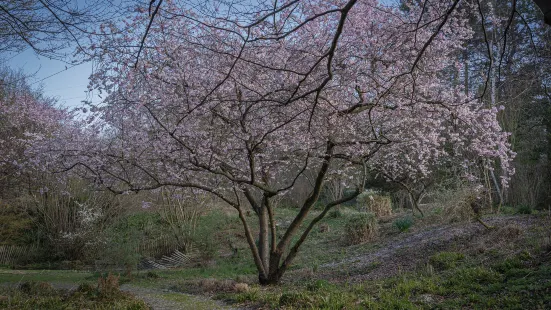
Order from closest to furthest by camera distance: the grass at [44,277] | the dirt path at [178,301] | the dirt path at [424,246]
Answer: the dirt path at [178,301]
the dirt path at [424,246]
the grass at [44,277]

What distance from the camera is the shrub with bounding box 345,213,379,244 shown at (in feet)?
34.8

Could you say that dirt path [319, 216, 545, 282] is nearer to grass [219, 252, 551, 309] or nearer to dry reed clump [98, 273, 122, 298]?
grass [219, 252, 551, 309]

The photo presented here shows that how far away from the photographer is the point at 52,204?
13438 mm

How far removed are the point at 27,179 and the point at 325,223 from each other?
953 centimetres

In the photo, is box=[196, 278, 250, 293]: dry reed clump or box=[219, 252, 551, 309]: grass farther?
box=[196, 278, 250, 293]: dry reed clump

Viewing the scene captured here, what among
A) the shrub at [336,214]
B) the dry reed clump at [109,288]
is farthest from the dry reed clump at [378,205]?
the dry reed clump at [109,288]

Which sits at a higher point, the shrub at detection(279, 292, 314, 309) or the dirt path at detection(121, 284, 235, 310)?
the shrub at detection(279, 292, 314, 309)

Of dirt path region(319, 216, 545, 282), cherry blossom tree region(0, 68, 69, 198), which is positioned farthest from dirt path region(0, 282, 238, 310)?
cherry blossom tree region(0, 68, 69, 198)

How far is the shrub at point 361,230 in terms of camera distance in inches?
418

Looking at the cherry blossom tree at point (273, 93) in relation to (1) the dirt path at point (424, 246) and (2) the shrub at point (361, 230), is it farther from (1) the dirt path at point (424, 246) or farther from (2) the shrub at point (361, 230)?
(2) the shrub at point (361, 230)

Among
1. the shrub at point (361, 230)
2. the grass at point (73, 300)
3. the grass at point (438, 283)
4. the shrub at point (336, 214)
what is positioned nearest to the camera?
the grass at point (438, 283)

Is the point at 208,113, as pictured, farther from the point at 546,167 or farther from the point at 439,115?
the point at 546,167

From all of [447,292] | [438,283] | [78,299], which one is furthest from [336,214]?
[78,299]

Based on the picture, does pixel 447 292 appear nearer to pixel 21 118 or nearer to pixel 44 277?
pixel 44 277
